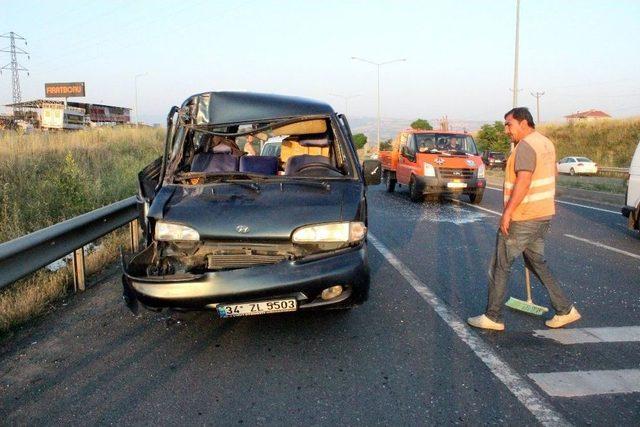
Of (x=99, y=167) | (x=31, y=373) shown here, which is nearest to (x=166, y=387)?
(x=31, y=373)

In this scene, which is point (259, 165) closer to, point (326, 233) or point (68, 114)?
point (326, 233)

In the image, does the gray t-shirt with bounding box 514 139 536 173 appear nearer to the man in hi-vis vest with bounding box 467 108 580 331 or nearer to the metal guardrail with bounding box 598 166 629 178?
the man in hi-vis vest with bounding box 467 108 580 331

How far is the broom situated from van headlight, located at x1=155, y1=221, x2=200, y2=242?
3028 mm

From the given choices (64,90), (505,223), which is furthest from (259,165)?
(64,90)

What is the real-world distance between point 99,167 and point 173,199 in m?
13.1

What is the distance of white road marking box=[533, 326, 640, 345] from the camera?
4.48 m

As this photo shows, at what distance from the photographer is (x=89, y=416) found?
3.21 meters

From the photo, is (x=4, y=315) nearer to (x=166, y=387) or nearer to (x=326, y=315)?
(x=166, y=387)

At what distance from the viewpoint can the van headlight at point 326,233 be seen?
4.25 m

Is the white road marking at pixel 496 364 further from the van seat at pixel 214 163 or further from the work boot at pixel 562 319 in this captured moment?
the van seat at pixel 214 163

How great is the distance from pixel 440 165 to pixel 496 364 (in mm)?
10961

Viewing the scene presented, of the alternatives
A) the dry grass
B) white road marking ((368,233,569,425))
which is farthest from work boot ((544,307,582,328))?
the dry grass

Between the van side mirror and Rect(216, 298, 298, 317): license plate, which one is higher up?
the van side mirror

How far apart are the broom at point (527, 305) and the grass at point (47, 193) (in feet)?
14.4
